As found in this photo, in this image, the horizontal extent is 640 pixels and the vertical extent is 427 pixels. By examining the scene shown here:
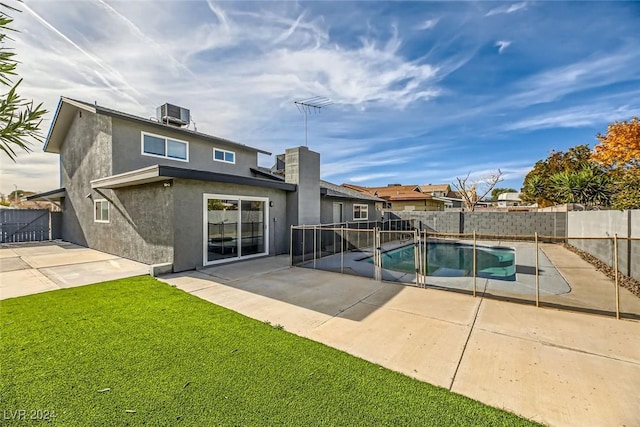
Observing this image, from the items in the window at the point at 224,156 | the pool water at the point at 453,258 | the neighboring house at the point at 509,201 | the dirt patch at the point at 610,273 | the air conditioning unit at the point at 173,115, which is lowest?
the pool water at the point at 453,258

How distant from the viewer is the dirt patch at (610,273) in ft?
20.9

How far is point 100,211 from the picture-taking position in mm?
11820

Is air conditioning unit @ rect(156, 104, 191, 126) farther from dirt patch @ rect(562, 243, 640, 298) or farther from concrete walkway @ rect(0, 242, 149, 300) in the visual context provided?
dirt patch @ rect(562, 243, 640, 298)

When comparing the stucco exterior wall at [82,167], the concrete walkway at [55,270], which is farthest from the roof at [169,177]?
the concrete walkway at [55,270]

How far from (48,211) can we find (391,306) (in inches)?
829

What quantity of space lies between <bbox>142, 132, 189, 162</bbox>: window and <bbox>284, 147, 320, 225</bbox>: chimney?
4.99 m

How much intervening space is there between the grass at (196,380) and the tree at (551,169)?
2444 centimetres

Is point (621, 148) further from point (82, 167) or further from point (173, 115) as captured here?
point (82, 167)

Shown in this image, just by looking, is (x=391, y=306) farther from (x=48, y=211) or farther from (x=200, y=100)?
(x=48, y=211)

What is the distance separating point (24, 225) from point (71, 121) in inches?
286

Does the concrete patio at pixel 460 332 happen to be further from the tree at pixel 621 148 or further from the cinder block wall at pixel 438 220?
the cinder block wall at pixel 438 220

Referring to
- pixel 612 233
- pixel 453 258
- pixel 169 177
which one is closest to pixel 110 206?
pixel 169 177

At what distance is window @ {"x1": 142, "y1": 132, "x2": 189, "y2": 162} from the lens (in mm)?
11358

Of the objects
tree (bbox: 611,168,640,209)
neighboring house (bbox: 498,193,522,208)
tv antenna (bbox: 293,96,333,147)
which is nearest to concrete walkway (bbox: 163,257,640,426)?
tree (bbox: 611,168,640,209)
